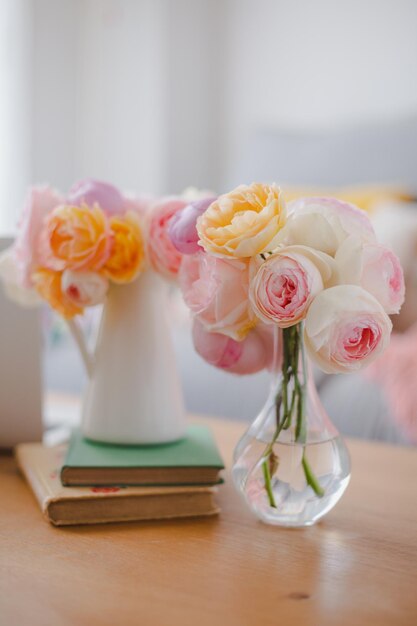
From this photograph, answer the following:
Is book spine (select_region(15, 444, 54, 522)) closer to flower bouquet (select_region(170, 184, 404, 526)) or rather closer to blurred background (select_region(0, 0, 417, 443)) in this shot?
flower bouquet (select_region(170, 184, 404, 526))

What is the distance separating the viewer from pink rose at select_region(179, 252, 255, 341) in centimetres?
69

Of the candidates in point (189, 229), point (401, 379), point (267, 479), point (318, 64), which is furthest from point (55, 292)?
point (318, 64)

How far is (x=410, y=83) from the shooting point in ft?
9.30

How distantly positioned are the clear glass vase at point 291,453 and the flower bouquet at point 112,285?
165 mm

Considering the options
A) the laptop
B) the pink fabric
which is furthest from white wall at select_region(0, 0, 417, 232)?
the laptop

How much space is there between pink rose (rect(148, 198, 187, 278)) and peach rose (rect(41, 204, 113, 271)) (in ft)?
0.15

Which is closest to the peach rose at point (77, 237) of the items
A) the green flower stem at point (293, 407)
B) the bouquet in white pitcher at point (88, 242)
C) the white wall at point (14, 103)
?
the bouquet in white pitcher at point (88, 242)

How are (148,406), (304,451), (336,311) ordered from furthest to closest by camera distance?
1. (148,406)
2. (304,451)
3. (336,311)

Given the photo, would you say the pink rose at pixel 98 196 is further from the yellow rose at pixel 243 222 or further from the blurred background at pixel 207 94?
the blurred background at pixel 207 94

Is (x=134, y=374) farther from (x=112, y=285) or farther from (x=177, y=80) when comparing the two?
(x=177, y=80)

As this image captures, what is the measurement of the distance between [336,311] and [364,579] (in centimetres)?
22

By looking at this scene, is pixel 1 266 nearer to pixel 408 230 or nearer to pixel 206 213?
pixel 206 213

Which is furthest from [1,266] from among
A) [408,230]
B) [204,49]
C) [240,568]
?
[204,49]

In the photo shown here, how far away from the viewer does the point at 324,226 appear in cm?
67
